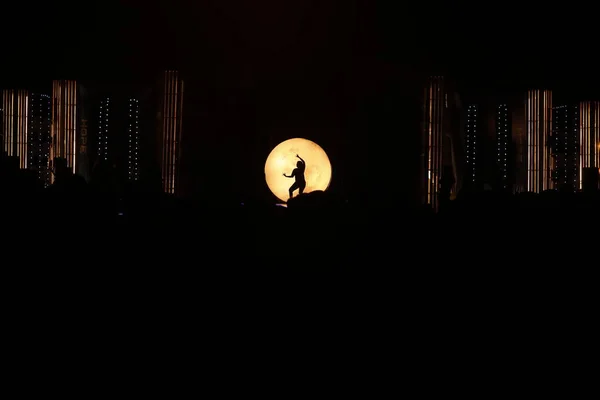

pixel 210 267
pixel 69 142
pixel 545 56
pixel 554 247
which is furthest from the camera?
pixel 69 142

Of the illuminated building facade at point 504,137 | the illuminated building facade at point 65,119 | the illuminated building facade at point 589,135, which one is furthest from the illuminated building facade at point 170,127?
the illuminated building facade at point 589,135

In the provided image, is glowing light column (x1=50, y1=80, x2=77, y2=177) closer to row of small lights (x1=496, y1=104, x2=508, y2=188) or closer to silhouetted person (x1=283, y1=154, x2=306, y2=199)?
silhouetted person (x1=283, y1=154, x2=306, y2=199)

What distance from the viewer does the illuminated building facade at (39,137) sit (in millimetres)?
12827

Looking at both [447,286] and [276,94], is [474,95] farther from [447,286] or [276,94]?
[447,286]

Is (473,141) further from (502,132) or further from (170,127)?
(170,127)

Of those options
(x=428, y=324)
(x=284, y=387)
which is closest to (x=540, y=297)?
(x=428, y=324)

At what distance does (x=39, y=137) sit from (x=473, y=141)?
28.1 ft

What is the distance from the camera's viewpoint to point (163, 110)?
1155cm

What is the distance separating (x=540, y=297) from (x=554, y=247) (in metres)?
0.95

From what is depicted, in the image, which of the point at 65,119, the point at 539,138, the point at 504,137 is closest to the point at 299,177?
the point at 65,119

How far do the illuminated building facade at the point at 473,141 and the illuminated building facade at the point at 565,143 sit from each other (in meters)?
1.79

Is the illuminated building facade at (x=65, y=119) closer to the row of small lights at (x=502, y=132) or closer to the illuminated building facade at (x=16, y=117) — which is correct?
the illuminated building facade at (x=16, y=117)

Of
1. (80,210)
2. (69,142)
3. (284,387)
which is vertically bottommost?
(284,387)

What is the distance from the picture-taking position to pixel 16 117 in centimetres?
1234
